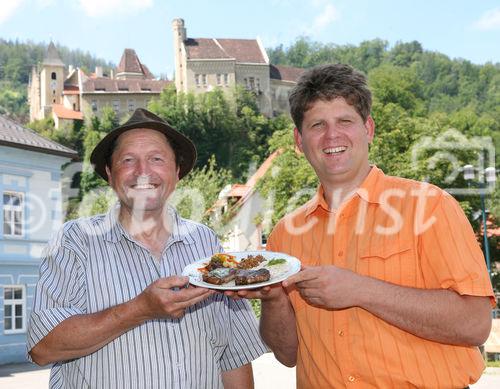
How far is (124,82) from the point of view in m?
110

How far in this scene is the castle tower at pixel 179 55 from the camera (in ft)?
345

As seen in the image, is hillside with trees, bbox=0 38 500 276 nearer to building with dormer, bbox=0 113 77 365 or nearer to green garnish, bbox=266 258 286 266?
green garnish, bbox=266 258 286 266

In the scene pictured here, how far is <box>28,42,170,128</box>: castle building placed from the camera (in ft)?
350

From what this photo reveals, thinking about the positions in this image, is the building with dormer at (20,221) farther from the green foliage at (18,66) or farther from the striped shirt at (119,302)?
the green foliage at (18,66)

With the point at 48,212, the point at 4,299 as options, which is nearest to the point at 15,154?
the point at 48,212

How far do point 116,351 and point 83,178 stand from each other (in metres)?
65.3

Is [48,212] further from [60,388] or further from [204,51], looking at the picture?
[204,51]

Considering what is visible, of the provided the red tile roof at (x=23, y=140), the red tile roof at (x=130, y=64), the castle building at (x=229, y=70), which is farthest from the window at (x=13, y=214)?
the red tile roof at (x=130, y=64)

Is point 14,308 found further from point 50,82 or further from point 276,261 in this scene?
point 50,82

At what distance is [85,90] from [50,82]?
50.5 ft

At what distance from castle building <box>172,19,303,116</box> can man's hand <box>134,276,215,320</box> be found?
98.1 metres

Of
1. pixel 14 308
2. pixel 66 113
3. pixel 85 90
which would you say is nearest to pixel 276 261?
pixel 14 308

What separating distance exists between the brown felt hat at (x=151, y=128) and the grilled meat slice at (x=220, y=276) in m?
0.71

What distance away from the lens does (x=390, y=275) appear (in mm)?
3049
